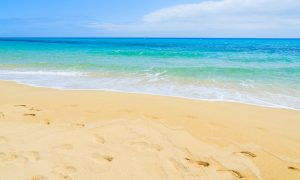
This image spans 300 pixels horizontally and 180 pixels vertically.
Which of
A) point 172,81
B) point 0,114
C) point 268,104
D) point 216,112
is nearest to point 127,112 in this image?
point 216,112

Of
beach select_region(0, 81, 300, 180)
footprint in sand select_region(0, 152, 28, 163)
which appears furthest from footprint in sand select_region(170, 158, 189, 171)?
footprint in sand select_region(0, 152, 28, 163)

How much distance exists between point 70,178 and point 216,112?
12.8 feet

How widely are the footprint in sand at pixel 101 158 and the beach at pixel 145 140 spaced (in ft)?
0.04

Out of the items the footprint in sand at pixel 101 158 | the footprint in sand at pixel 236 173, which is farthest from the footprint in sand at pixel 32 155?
the footprint in sand at pixel 236 173

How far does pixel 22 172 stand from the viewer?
2840mm

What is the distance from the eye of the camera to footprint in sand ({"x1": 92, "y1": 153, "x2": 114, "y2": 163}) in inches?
125

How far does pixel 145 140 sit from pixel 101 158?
2.70ft

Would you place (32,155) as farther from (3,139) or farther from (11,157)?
(3,139)

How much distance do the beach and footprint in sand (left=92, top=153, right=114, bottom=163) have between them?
0.04 feet

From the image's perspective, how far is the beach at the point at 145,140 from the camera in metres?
3.02

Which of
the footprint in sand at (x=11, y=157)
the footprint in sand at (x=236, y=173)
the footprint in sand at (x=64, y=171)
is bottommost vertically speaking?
the footprint in sand at (x=236, y=173)

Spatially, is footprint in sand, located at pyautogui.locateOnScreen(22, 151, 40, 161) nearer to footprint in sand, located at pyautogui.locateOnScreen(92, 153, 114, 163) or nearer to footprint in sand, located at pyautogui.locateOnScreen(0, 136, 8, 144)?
footprint in sand, located at pyautogui.locateOnScreen(0, 136, 8, 144)

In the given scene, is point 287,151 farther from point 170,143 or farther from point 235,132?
point 170,143

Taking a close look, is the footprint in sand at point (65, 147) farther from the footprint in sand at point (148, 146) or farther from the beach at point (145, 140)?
the footprint in sand at point (148, 146)
